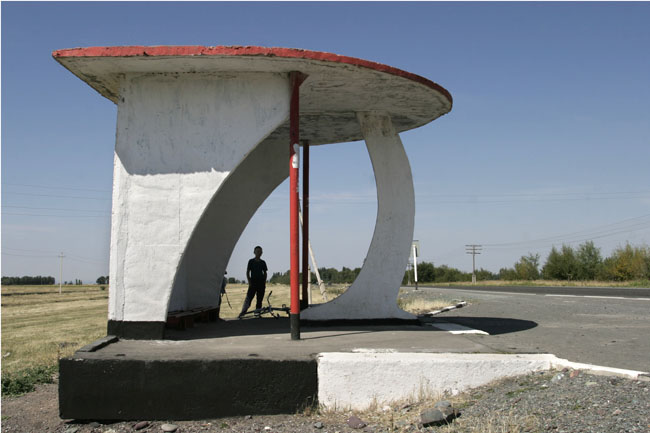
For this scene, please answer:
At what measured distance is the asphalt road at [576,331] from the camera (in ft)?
27.2

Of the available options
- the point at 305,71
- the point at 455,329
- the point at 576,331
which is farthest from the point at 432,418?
the point at 576,331

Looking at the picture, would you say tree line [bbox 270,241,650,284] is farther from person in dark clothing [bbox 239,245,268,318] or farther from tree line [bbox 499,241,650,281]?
person in dark clothing [bbox 239,245,268,318]

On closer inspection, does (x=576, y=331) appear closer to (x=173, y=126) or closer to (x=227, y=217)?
(x=227, y=217)

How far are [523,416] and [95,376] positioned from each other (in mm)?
4615

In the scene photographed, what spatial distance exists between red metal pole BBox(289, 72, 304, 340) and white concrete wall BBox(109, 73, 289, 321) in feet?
0.46

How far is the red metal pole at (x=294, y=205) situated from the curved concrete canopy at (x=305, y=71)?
350 millimetres

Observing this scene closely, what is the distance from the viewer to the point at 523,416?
583 cm

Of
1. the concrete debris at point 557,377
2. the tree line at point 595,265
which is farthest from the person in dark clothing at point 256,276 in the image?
the tree line at point 595,265

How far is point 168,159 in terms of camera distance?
330 inches

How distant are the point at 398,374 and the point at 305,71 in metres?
4.34

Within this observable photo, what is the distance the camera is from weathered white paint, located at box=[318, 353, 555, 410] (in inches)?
271

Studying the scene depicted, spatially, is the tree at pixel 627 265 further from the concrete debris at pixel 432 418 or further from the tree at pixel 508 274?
the concrete debris at pixel 432 418

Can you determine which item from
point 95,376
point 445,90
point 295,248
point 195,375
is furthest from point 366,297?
point 95,376

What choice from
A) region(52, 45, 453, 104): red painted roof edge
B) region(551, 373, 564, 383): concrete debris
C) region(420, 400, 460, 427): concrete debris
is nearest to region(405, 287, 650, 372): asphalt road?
region(551, 373, 564, 383): concrete debris
